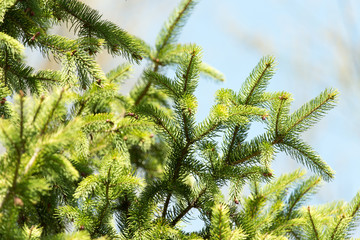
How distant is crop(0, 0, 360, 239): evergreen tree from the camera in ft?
4.10

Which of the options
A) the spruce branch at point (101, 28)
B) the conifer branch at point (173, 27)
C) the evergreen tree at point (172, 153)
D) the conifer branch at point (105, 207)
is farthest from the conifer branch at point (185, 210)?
the conifer branch at point (173, 27)

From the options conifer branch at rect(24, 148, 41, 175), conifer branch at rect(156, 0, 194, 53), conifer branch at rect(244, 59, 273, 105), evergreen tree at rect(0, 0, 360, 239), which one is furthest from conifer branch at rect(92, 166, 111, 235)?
conifer branch at rect(156, 0, 194, 53)

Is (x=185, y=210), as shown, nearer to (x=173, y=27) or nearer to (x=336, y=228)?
(x=336, y=228)

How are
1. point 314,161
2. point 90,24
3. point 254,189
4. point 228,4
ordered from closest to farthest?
1. point 314,161
2. point 254,189
3. point 90,24
4. point 228,4

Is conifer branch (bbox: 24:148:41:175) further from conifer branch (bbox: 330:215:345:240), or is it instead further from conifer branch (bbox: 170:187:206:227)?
conifer branch (bbox: 330:215:345:240)

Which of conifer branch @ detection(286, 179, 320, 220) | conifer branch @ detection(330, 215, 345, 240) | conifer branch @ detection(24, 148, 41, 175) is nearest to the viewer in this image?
conifer branch @ detection(24, 148, 41, 175)

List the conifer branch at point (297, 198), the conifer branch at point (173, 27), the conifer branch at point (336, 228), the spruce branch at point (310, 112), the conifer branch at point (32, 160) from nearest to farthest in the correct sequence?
1. the conifer branch at point (32, 160)
2. the conifer branch at point (336, 228)
3. the spruce branch at point (310, 112)
4. the conifer branch at point (297, 198)
5. the conifer branch at point (173, 27)

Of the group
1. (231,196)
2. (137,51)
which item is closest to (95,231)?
(231,196)

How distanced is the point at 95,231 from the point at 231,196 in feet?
1.47

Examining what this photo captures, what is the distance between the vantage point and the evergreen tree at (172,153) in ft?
4.10

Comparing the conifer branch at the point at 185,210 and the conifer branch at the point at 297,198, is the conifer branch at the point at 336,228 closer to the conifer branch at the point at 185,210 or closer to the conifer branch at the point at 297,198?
the conifer branch at the point at 297,198

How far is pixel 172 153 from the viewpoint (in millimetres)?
1385

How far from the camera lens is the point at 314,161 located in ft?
4.48

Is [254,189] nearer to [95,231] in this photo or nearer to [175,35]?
[95,231]
